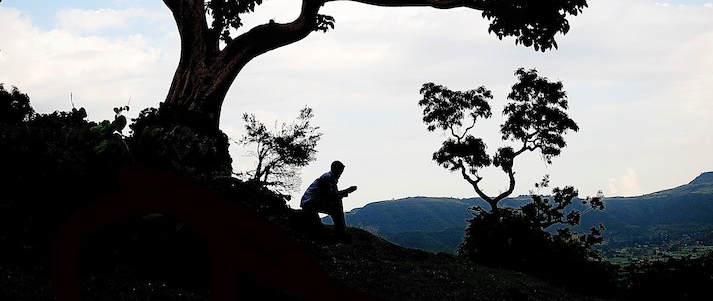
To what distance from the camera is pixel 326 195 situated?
14344mm

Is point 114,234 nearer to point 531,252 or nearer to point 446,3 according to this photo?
point 446,3

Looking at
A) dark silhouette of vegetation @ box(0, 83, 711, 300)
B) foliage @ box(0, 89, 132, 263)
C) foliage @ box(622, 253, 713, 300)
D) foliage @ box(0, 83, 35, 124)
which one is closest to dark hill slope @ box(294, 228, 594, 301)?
dark silhouette of vegetation @ box(0, 83, 711, 300)

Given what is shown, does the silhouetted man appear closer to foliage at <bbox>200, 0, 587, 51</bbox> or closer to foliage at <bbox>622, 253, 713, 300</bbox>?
foliage at <bbox>200, 0, 587, 51</bbox>

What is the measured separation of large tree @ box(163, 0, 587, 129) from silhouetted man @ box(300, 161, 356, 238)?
10.7 ft

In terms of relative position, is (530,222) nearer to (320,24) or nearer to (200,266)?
(320,24)

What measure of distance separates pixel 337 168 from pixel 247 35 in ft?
18.3

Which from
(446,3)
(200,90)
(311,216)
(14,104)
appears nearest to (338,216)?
(311,216)

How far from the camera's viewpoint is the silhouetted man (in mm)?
14227

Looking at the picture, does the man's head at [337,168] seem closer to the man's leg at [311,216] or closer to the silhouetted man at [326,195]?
the silhouetted man at [326,195]

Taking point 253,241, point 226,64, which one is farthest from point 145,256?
point 226,64

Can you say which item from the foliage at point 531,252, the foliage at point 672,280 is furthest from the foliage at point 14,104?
the foliage at point 672,280

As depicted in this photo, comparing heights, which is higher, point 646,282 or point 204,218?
point 204,218

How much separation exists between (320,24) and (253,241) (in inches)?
680

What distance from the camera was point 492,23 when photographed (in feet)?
56.2
